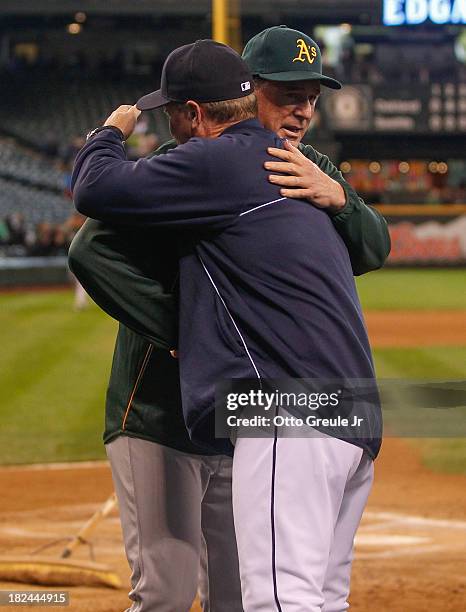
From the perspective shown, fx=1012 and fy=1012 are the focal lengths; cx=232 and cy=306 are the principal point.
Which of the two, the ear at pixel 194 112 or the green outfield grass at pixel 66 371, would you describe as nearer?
the ear at pixel 194 112

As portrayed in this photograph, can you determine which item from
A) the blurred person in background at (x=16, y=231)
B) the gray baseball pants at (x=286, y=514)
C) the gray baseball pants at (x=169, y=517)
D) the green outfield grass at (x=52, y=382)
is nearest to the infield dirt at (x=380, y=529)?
the green outfield grass at (x=52, y=382)

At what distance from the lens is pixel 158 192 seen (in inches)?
83.1

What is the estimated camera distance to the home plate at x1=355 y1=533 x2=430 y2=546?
4652 mm

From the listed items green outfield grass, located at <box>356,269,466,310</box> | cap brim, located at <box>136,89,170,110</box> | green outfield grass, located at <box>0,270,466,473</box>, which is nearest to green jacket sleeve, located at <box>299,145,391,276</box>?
cap brim, located at <box>136,89,170,110</box>

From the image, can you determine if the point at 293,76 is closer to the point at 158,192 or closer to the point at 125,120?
the point at 125,120

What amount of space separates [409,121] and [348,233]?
26120mm

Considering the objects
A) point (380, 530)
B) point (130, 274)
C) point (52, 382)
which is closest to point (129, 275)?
point (130, 274)

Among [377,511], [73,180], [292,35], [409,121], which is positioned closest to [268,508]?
[73,180]

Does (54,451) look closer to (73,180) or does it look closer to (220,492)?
(220,492)

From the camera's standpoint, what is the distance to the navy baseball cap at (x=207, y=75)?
2.17m

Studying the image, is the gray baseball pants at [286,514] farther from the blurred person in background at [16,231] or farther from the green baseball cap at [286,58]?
the blurred person in background at [16,231]

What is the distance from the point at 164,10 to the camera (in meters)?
30.1

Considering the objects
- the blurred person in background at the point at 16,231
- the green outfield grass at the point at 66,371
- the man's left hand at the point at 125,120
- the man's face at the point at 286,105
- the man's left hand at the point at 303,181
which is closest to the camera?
the man's left hand at the point at 303,181

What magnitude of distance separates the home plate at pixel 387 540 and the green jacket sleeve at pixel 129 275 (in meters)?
2.64
